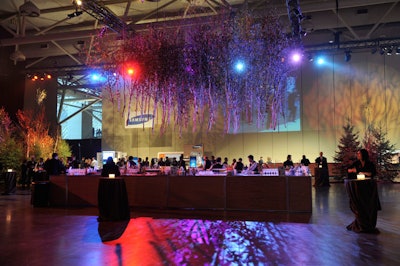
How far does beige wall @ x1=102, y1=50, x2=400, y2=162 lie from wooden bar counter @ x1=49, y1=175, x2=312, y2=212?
354 inches

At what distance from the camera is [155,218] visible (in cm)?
743

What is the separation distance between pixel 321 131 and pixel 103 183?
46.9 feet

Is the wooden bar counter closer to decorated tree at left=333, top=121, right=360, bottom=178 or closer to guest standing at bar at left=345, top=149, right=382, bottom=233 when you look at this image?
guest standing at bar at left=345, top=149, right=382, bottom=233

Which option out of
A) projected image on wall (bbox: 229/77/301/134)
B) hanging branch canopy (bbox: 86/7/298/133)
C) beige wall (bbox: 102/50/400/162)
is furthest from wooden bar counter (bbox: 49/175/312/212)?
projected image on wall (bbox: 229/77/301/134)

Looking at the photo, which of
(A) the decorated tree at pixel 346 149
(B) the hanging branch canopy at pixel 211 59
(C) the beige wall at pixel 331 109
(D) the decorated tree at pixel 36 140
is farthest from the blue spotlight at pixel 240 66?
(D) the decorated tree at pixel 36 140

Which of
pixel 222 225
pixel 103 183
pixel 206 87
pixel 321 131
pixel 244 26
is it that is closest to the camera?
pixel 222 225

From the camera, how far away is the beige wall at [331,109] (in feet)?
59.9

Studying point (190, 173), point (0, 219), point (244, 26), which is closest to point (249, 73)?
point (244, 26)

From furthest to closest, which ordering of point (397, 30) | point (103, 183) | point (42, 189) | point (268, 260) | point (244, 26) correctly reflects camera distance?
point (397, 30), point (42, 189), point (244, 26), point (103, 183), point (268, 260)

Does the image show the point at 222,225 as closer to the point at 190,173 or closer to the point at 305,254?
the point at 305,254

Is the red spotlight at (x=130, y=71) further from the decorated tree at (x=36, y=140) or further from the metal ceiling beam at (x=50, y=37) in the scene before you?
the decorated tree at (x=36, y=140)

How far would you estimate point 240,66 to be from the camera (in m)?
8.50

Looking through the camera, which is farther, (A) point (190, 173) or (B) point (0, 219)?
(A) point (190, 173)

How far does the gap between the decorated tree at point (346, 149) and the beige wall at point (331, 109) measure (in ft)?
A: 2.30
